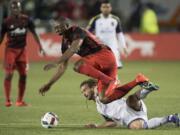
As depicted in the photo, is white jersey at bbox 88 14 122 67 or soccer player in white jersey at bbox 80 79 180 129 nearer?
soccer player in white jersey at bbox 80 79 180 129

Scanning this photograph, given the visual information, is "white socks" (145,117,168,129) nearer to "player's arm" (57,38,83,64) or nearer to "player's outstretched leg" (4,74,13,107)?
"player's arm" (57,38,83,64)

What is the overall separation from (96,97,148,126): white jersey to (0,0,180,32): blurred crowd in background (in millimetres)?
15409

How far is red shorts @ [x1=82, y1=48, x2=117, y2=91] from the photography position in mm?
13961

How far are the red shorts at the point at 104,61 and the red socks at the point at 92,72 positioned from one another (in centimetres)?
43

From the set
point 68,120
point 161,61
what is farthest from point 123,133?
point 161,61

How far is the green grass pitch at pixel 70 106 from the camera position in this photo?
12984 millimetres

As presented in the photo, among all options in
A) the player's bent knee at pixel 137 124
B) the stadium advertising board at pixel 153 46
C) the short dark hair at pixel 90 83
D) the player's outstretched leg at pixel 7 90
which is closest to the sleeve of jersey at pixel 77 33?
the short dark hair at pixel 90 83

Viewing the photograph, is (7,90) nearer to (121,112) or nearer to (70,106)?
(70,106)

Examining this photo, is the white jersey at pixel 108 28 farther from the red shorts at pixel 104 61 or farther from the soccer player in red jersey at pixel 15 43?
the red shorts at pixel 104 61

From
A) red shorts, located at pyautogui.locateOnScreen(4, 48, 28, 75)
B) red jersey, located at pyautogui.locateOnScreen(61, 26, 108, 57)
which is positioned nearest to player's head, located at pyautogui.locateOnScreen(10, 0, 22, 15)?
red shorts, located at pyautogui.locateOnScreen(4, 48, 28, 75)

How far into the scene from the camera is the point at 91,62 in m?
13.9

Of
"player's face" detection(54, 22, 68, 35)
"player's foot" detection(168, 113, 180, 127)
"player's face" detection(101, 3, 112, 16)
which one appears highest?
"player's face" detection(101, 3, 112, 16)

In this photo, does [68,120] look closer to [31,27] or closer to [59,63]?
[59,63]

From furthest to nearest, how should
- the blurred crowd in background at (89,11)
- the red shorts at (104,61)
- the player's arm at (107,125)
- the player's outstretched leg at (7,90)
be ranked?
1. the blurred crowd in background at (89,11)
2. the player's outstretched leg at (7,90)
3. the red shorts at (104,61)
4. the player's arm at (107,125)
